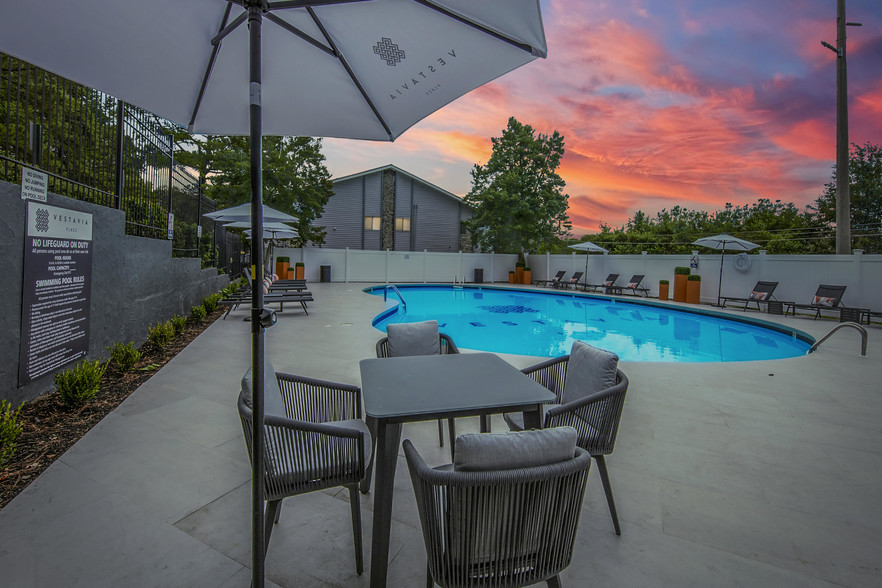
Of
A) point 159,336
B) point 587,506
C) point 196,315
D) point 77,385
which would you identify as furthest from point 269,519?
point 196,315

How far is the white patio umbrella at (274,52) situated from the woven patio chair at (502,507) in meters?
0.47

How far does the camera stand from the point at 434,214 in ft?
76.7

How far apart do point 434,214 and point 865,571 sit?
74.3 feet

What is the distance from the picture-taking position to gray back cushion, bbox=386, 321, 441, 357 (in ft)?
9.77

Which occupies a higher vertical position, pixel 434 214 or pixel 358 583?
pixel 434 214

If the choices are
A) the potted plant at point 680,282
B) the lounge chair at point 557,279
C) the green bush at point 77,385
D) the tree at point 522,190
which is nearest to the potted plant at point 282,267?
the tree at point 522,190

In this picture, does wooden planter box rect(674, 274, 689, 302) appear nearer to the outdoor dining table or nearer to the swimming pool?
the swimming pool

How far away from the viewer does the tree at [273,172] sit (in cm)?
1602

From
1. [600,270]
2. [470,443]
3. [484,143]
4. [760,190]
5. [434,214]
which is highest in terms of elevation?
[484,143]

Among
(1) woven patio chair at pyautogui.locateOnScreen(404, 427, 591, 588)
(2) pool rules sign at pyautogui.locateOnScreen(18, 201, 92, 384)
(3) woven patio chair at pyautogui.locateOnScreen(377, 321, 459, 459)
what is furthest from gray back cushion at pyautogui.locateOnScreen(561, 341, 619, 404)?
(2) pool rules sign at pyautogui.locateOnScreen(18, 201, 92, 384)

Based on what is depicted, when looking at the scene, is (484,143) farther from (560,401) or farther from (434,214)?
(560,401)

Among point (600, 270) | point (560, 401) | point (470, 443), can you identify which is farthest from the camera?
point (600, 270)

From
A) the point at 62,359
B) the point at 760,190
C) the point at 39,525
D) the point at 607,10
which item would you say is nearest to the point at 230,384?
the point at 62,359

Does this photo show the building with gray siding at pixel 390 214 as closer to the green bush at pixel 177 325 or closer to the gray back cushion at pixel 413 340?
the green bush at pixel 177 325
